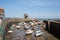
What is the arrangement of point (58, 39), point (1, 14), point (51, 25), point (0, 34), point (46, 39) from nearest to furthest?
point (1, 14)
point (0, 34)
point (58, 39)
point (46, 39)
point (51, 25)

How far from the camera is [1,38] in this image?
14828 millimetres

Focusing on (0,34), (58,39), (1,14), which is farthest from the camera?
(58,39)

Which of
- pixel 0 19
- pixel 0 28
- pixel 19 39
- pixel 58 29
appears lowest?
pixel 19 39

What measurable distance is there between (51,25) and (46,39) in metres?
6.33

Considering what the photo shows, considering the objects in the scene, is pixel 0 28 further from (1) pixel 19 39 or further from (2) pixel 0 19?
(1) pixel 19 39

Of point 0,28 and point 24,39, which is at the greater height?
point 0,28

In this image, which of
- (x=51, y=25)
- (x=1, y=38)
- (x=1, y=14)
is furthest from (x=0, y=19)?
(x=51, y=25)

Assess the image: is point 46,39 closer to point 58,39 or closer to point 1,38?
point 58,39

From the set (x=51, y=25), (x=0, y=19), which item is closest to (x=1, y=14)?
(x=0, y=19)

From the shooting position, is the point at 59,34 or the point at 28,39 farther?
→ the point at 28,39

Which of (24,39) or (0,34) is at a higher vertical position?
(0,34)

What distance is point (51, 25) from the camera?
3294 centimetres

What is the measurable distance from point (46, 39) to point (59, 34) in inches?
106

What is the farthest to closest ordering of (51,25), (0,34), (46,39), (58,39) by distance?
(51,25)
(46,39)
(58,39)
(0,34)
